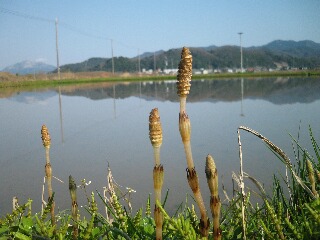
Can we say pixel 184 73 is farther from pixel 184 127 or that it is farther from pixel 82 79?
pixel 82 79

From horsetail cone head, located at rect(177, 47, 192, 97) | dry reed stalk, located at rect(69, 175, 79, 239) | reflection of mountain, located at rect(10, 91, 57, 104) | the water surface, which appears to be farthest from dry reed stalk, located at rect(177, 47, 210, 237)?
reflection of mountain, located at rect(10, 91, 57, 104)

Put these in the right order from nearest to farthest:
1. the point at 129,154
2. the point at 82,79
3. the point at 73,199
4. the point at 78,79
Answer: the point at 73,199, the point at 129,154, the point at 78,79, the point at 82,79

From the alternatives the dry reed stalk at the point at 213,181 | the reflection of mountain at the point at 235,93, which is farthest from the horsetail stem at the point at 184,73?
the reflection of mountain at the point at 235,93

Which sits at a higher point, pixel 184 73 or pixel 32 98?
pixel 184 73

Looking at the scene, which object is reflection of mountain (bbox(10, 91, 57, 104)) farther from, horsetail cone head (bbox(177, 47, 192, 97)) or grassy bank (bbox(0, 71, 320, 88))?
grassy bank (bbox(0, 71, 320, 88))

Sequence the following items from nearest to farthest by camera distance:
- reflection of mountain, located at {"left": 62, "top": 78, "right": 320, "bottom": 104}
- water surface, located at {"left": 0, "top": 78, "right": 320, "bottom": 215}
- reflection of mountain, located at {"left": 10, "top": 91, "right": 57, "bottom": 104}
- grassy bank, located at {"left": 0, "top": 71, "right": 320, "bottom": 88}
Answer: water surface, located at {"left": 0, "top": 78, "right": 320, "bottom": 215}
reflection of mountain, located at {"left": 62, "top": 78, "right": 320, "bottom": 104}
reflection of mountain, located at {"left": 10, "top": 91, "right": 57, "bottom": 104}
grassy bank, located at {"left": 0, "top": 71, "right": 320, "bottom": 88}

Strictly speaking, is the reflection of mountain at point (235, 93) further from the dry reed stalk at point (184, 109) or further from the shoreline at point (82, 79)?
the shoreline at point (82, 79)

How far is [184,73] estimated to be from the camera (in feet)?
2.40

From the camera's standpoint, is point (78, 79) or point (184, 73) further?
point (78, 79)

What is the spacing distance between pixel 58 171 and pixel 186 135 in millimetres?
5983

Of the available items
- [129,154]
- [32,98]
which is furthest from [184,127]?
[32,98]

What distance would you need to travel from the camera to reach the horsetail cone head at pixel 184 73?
28.9 inches

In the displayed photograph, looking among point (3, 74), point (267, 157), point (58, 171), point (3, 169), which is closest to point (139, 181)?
point (58, 171)

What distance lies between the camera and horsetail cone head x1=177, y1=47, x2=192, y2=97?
73 cm
